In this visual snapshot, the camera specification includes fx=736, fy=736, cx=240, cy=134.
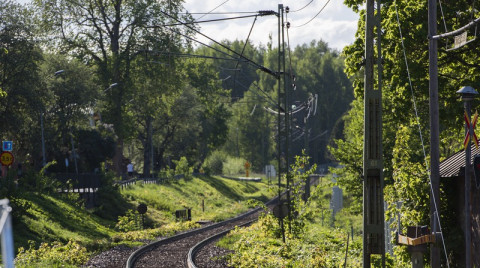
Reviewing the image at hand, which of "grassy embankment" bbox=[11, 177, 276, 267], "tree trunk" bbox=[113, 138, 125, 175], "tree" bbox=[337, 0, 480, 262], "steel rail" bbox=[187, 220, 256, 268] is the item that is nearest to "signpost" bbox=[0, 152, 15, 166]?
"grassy embankment" bbox=[11, 177, 276, 267]

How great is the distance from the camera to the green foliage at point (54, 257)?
844 inches

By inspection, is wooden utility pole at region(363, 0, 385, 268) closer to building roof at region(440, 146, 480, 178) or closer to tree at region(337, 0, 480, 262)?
building roof at region(440, 146, 480, 178)

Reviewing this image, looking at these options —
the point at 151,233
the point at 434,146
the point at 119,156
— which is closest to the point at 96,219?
the point at 151,233

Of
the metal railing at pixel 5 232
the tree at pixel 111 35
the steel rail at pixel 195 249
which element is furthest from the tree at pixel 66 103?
the metal railing at pixel 5 232

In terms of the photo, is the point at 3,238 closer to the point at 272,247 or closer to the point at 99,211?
the point at 272,247

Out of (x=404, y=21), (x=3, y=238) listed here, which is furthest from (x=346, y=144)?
(x=3, y=238)

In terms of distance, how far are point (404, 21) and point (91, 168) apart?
3687 cm

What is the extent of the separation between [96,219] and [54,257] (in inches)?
682

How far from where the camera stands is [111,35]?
187ft

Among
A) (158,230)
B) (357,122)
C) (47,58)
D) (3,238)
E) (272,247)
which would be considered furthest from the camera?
(47,58)

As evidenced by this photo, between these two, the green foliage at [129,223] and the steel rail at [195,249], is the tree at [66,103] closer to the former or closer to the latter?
the green foliage at [129,223]

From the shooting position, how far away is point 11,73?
3969cm

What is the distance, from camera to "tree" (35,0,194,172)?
55688 millimetres

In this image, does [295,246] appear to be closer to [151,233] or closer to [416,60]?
[416,60]
